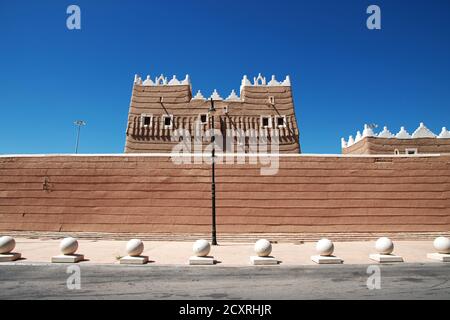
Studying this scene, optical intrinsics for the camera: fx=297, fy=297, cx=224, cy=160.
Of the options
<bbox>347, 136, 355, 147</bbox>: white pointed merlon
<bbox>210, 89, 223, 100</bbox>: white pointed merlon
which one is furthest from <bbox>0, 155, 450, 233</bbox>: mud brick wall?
<bbox>347, 136, 355, 147</bbox>: white pointed merlon

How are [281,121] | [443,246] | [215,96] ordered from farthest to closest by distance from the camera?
[215,96] → [281,121] → [443,246]

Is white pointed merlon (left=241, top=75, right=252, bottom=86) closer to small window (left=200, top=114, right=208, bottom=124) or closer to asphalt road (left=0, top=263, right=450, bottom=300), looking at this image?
small window (left=200, top=114, right=208, bottom=124)

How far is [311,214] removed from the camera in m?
16.0

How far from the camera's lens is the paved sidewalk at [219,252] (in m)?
10.2

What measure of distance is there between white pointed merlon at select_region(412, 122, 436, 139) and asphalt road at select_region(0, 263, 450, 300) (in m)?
22.1

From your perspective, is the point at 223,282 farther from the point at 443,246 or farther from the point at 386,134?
the point at 386,134

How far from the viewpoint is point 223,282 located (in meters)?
7.54

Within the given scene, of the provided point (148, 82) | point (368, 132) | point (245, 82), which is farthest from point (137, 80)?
point (368, 132)

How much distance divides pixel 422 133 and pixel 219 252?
25.5 m

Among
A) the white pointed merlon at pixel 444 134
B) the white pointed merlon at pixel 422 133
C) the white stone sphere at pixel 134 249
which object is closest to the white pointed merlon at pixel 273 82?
the white pointed merlon at pixel 422 133

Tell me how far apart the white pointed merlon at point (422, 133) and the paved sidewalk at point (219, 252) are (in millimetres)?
16763

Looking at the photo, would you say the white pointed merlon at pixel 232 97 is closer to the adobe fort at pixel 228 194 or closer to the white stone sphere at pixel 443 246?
the adobe fort at pixel 228 194
